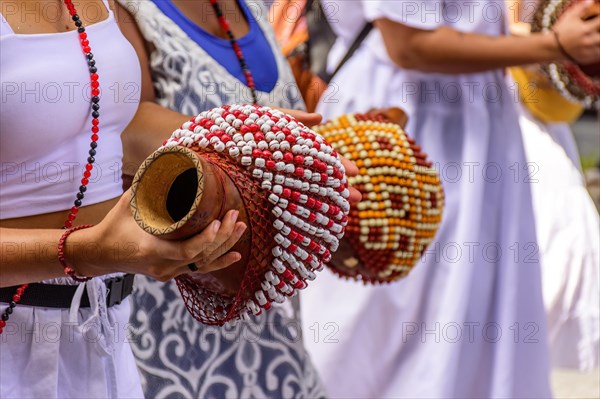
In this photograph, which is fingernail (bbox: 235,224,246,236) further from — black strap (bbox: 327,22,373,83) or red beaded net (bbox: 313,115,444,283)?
black strap (bbox: 327,22,373,83)

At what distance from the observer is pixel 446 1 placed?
9.04ft

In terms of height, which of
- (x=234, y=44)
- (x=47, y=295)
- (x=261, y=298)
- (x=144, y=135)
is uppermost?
(x=234, y=44)

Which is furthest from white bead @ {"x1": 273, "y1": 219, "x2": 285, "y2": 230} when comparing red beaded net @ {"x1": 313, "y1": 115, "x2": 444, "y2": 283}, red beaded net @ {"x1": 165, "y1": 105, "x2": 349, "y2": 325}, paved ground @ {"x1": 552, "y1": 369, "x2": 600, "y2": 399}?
paved ground @ {"x1": 552, "y1": 369, "x2": 600, "y2": 399}

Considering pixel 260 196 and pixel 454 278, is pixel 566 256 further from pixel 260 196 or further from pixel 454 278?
pixel 260 196

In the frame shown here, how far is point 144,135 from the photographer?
1810mm

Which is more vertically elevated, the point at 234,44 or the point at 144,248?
the point at 234,44

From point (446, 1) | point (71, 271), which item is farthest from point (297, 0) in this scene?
point (71, 271)

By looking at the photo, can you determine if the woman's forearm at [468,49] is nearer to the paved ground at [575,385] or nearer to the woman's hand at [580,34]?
the woman's hand at [580,34]

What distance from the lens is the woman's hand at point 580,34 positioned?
2.72 meters

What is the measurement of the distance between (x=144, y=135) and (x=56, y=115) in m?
0.30

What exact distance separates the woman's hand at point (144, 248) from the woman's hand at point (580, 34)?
1611 millimetres

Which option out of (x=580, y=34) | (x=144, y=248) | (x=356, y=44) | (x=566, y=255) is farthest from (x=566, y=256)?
(x=144, y=248)

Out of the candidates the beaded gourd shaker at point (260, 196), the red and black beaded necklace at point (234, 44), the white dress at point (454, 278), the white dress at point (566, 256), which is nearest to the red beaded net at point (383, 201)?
the red and black beaded necklace at point (234, 44)

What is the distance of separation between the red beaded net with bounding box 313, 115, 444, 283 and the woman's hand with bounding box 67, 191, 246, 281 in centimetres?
74
